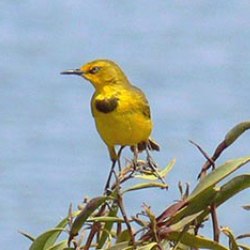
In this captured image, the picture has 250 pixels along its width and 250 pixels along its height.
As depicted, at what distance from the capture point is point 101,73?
1.56 m

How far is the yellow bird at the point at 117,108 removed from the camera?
1.43 m

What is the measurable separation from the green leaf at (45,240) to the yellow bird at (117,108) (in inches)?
12.3

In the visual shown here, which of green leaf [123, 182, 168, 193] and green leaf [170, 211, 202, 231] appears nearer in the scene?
green leaf [170, 211, 202, 231]

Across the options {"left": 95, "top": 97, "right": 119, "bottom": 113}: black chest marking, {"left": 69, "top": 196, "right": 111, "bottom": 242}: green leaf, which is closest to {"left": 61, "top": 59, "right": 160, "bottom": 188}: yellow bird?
{"left": 95, "top": 97, "right": 119, "bottom": 113}: black chest marking

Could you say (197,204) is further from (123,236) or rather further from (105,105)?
(105,105)

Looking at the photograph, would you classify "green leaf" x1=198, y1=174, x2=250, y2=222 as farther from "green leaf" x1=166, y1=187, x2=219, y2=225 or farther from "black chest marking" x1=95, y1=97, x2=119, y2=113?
"black chest marking" x1=95, y1=97, x2=119, y2=113

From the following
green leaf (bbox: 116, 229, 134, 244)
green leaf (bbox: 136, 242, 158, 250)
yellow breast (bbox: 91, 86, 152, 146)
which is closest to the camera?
green leaf (bbox: 136, 242, 158, 250)

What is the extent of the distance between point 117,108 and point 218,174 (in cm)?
65

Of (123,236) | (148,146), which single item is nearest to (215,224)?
(123,236)

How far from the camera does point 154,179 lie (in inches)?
43.9

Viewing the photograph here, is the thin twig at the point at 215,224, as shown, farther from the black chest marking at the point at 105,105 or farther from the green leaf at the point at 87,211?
the black chest marking at the point at 105,105

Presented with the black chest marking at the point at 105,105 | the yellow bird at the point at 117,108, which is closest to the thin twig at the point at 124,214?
the yellow bird at the point at 117,108

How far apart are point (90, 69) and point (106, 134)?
0.19m

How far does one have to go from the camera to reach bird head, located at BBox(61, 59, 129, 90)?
5.04 ft
